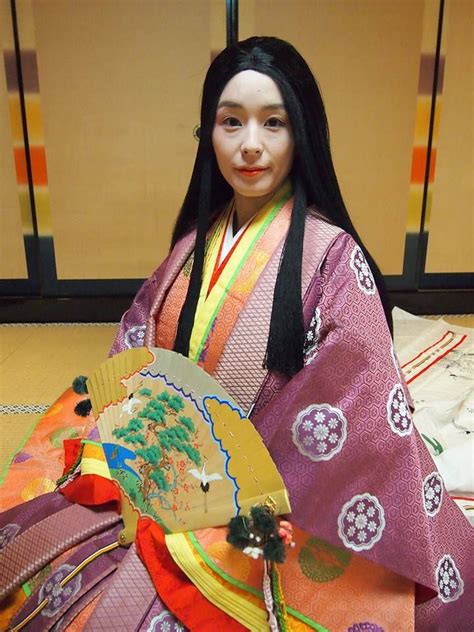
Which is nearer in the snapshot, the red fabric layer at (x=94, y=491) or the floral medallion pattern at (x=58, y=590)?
the floral medallion pattern at (x=58, y=590)

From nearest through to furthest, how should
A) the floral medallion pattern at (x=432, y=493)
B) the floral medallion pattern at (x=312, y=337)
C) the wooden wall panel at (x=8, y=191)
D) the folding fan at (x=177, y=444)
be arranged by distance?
the folding fan at (x=177, y=444)
the floral medallion pattern at (x=312, y=337)
the floral medallion pattern at (x=432, y=493)
the wooden wall panel at (x=8, y=191)

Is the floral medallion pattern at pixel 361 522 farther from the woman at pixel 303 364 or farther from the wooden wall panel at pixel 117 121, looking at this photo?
the wooden wall panel at pixel 117 121

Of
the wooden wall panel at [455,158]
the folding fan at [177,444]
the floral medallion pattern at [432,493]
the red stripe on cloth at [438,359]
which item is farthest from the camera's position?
the wooden wall panel at [455,158]

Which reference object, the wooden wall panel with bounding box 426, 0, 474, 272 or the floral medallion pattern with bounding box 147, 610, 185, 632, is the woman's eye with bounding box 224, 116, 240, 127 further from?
the wooden wall panel with bounding box 426, 0, 474, 272

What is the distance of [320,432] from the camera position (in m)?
1.13

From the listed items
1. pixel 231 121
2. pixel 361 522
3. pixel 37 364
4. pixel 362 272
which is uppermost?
pixel 231 121

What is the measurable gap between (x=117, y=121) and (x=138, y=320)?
6.64 ft

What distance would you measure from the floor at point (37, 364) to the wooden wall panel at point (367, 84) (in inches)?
30.3

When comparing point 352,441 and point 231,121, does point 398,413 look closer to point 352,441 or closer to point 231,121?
point 352,441

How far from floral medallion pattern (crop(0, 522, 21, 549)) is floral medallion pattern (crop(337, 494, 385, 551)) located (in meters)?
0.71

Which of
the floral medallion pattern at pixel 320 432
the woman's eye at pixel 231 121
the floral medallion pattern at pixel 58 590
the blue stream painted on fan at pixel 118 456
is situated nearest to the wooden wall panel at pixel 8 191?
the woman's eye at pixel 231 121

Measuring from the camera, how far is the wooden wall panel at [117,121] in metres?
3.08

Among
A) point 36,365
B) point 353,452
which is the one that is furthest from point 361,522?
point 36,365

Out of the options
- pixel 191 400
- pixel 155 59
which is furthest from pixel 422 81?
pixel 191 400
